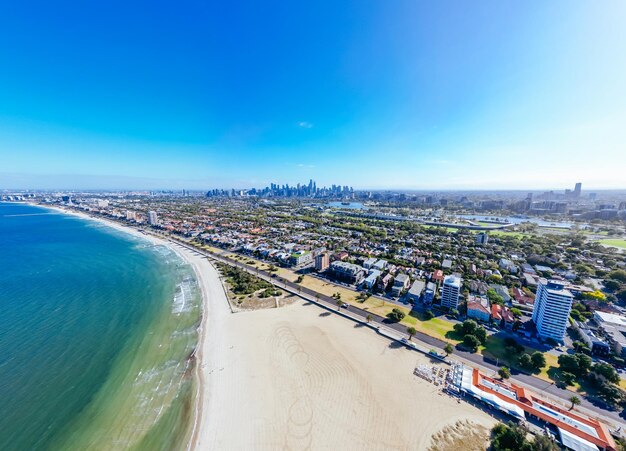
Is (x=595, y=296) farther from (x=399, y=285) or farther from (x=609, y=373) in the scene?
(x=399, y=285)

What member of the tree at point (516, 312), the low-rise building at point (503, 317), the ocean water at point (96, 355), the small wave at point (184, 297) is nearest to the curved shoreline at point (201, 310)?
the ocean water at point (96, 355)

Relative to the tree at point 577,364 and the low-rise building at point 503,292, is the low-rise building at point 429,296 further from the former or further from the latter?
the tree at point 577,364

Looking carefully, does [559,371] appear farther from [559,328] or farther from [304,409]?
[304,409]

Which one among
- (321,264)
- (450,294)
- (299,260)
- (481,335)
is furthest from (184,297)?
(481,335)

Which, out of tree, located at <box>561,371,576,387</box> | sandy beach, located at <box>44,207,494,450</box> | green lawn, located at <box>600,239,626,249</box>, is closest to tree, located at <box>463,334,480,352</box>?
sandy beach, located at <box>44,207,494,450</box>

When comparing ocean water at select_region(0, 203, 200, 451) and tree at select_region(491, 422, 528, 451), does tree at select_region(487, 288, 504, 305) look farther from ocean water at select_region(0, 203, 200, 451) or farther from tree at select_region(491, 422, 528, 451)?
ocean water at select_region(0, 203, 200, 451)

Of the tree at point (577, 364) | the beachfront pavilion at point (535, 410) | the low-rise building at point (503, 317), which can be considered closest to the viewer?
the beachfront pavilion at point (535, 410)
